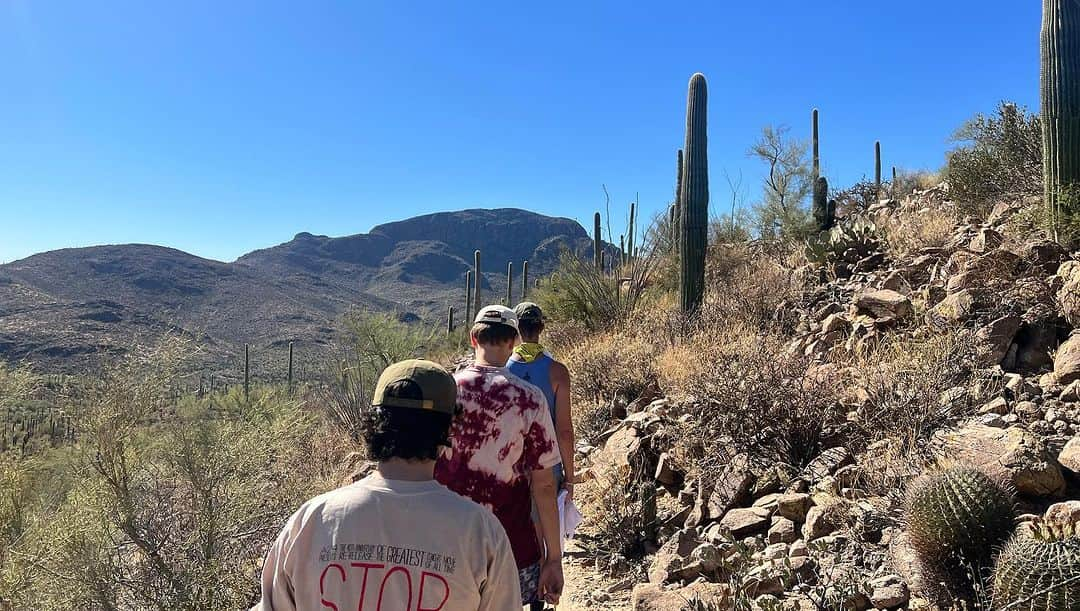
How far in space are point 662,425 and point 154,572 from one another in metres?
4.09

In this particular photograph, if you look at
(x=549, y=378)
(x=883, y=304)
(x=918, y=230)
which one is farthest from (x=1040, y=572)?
(x=918, y=230)

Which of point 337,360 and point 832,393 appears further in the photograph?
point 337,360

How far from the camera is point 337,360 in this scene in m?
14.2

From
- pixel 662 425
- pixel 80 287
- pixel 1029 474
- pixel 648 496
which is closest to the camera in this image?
pixel 1029 474

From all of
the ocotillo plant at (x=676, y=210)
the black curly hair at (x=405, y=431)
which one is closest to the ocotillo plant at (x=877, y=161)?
the ocotillo plant at (x=676, y=210)

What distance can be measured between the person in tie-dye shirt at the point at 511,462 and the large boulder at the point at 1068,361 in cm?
416

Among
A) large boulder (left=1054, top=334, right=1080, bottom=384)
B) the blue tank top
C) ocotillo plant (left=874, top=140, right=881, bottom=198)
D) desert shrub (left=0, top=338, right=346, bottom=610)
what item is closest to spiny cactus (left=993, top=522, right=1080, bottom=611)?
the blue tank top

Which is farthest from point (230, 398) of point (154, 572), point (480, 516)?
point (480, 516)

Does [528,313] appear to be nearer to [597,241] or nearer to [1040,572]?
[1040,572]

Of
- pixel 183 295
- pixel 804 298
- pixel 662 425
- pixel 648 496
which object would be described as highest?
pixel 183 295

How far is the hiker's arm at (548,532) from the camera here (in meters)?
2.63

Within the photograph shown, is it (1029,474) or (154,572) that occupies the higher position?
(1029,474)

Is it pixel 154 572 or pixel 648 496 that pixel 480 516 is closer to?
pixel 648 496

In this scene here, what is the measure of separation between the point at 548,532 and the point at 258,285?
231ft
